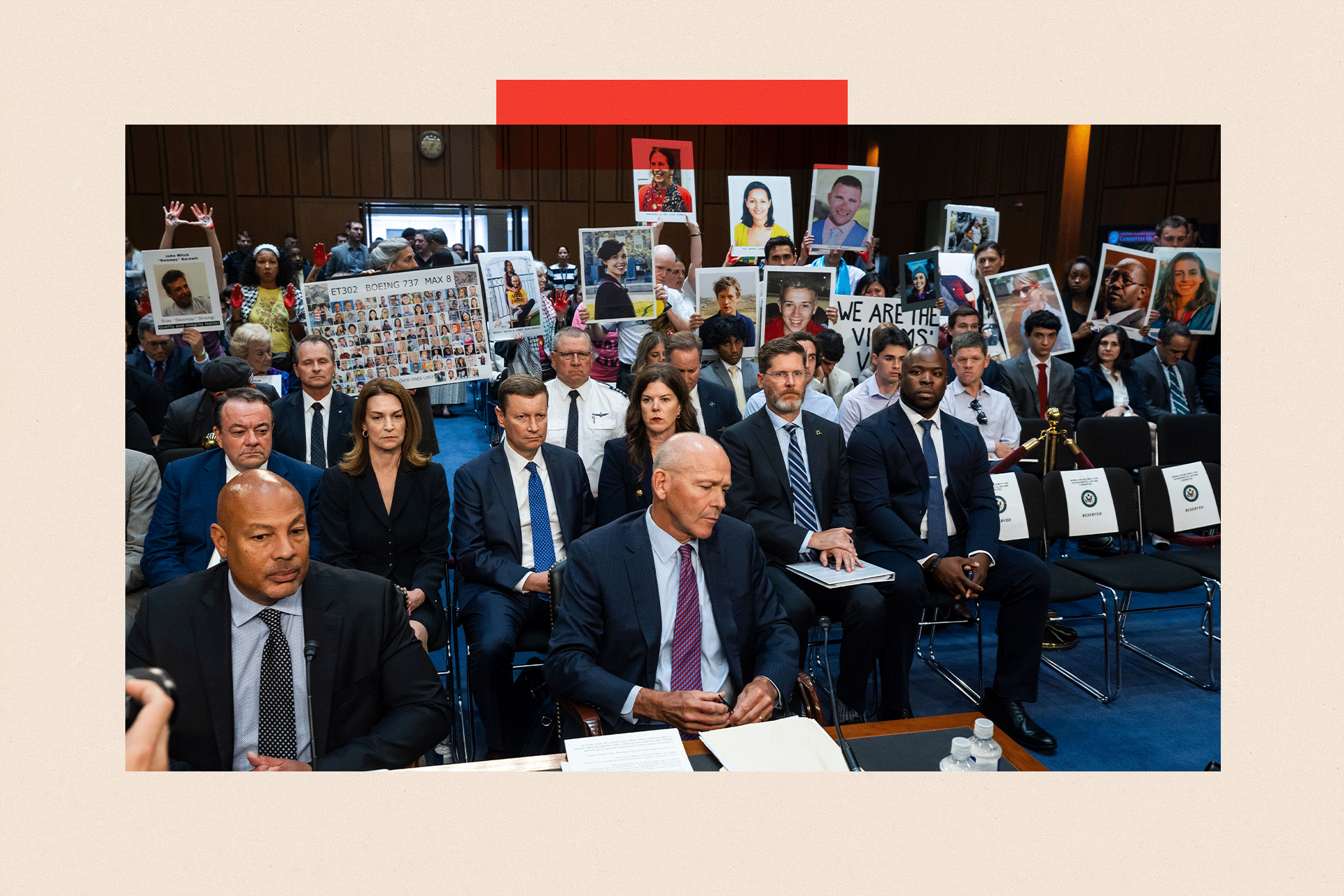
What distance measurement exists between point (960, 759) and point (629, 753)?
A: 2.57 ft

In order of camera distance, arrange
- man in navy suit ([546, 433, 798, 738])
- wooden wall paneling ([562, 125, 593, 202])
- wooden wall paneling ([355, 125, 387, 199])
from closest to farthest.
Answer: man in navy suit ([546, 433, 798, 738]), wooden wall paneling ([355, 125, 387, 199]), wooden wall paneling ([562, 125, 593, 202])

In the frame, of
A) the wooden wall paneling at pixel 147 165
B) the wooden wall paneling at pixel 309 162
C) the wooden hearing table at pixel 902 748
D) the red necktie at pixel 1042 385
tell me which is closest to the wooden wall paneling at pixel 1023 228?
the red necktie at pixel 1042 385

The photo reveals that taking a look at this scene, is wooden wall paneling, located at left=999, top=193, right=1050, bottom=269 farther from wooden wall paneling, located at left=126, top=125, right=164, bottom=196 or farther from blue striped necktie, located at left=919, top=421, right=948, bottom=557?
wooden wall paneling, located at left=126, top=125, right=164, bottom=196

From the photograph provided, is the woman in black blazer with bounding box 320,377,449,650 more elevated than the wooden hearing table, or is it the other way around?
the woman in black blazer with bounding box 320,377,449,650

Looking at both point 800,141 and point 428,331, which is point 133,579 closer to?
point 428,331

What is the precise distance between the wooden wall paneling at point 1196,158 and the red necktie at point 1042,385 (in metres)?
3.99

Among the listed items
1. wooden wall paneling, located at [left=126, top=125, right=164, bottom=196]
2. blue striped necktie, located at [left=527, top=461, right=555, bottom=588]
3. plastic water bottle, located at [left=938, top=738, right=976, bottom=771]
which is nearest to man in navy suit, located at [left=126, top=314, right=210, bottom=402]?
blue striped necktie, located at [left=527, top=461, right=555, bottom=588]

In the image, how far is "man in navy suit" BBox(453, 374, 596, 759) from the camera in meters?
3.46

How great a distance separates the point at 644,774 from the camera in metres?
1.83

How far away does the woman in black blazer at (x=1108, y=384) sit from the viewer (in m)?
5.98

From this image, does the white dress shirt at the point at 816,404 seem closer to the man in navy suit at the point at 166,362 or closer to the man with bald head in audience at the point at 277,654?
the man with bald head in audience at the point at 277,654

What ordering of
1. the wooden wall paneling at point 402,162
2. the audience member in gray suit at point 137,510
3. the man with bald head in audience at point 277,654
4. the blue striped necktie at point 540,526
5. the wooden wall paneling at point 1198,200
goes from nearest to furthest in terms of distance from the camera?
the man with bald head in audience at point 277,654
the audience member in gray suit at point 137,510
the blue striped necktie at point 540,526
the wooden wall paneling at point 1198,200
the wooden wall paneling at point 402,162

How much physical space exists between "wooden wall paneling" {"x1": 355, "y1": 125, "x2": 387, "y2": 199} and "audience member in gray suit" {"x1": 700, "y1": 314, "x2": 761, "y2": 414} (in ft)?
32.2

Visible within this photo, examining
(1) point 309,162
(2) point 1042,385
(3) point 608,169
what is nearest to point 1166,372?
(2) point 1042,385
